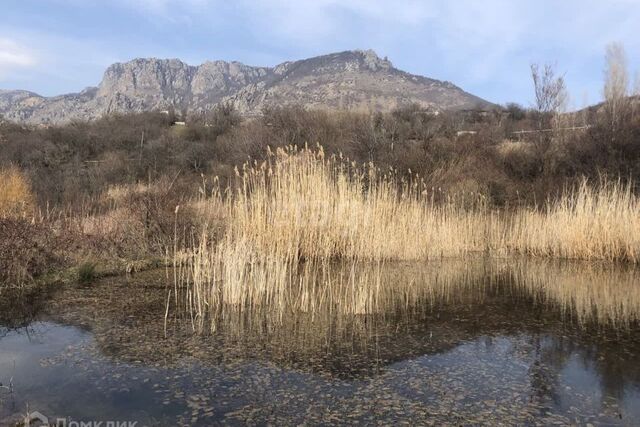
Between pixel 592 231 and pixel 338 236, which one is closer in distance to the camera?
pixel 338 236

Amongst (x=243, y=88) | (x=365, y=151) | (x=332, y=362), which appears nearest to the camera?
(x=332, y=362)

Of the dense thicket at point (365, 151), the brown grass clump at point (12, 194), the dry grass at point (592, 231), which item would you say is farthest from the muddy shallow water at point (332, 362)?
the dense thicket at point (365, 151)

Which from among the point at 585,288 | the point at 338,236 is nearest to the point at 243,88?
the point at 338,236

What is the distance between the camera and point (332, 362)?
3949 mm

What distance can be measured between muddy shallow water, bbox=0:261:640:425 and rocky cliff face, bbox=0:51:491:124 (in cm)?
4692

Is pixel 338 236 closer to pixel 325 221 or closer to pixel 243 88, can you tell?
pixel 325 221

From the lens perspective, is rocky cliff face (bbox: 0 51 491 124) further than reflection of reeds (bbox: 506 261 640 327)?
Yes

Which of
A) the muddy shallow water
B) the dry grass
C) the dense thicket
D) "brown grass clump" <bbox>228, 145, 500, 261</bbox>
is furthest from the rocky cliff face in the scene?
the muddy shallow water

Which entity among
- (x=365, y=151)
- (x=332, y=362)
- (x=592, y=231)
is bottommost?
(x=332, y=362)

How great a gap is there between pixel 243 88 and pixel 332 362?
8466cm

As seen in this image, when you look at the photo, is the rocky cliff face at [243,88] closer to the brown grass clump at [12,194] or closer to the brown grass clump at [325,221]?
the brown grass clump at [12,194]

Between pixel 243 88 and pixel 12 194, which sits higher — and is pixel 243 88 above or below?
above

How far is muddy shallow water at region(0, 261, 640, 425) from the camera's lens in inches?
122

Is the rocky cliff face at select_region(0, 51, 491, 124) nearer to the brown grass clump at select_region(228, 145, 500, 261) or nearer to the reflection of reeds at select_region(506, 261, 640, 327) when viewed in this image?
the brown grass clump at select_region(228, 145, 500, 261)
